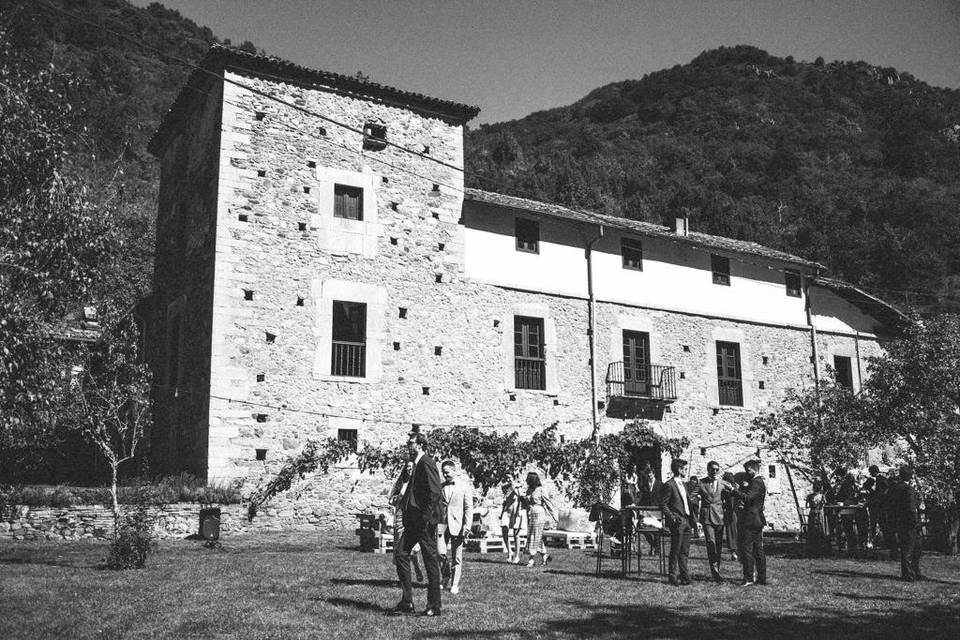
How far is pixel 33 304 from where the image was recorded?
Answer: 11.2 metres

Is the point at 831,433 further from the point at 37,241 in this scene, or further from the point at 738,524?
the point at 37,241

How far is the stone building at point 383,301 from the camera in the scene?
681 inches

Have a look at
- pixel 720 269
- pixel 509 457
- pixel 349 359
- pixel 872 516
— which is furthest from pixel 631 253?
pixel 872 516

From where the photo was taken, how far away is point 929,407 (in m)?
15.4

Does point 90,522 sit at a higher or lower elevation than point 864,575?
higher

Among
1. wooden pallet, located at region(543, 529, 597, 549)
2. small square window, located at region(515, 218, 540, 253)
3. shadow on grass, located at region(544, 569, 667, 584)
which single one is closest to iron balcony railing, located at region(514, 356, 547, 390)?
small square window, located at region(515, 218, 540, 253)

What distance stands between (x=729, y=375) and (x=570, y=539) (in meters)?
10.2

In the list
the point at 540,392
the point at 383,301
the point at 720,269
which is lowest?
the point at 540,392

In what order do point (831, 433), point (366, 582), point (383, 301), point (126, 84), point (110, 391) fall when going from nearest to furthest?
1. point (366, 582)
2. point (110, 391)
3. point (831, 433)
4. point (383, 301)
5. point (126, 84)

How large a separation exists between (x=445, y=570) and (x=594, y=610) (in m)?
2.05

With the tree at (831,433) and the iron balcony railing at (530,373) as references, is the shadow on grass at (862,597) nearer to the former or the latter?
the tree at (831,433)

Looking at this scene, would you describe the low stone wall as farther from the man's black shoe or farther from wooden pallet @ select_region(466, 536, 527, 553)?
the man's black shoe

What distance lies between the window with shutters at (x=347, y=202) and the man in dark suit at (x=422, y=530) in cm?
1183

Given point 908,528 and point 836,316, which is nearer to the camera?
point 908,528
